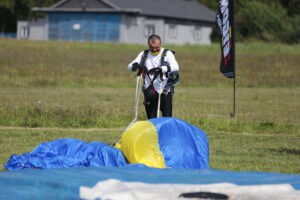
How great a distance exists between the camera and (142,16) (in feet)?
224

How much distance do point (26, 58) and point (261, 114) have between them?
20470 millimetres

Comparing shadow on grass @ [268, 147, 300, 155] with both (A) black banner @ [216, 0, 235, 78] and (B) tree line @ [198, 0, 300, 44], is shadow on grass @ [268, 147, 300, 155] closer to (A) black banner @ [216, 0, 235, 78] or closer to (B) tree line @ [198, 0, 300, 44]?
(A) black banner @ [216, 0, 235, 78]

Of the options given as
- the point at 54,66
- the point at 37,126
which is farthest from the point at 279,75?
the point at 37,126

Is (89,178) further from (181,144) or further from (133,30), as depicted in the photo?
(133,30)

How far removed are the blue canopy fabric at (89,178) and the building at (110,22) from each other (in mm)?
58487

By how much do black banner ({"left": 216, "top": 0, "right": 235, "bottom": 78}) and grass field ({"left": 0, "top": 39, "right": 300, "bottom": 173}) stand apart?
1330 millimetres

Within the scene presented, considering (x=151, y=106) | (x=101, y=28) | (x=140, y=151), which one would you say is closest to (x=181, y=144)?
(x=140, y=151)

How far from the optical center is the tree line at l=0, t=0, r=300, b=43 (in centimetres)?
6869

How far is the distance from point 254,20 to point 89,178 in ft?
217

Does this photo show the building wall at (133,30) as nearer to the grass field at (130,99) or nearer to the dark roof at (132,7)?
the dark roof at (132,7)

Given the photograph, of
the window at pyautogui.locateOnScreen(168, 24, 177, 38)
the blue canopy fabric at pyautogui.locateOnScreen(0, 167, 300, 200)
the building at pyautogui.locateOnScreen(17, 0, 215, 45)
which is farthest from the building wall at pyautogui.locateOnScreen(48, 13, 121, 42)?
the blue canopy fabric at pyautogui.locateOnScreen(0, 167, 300, 200)

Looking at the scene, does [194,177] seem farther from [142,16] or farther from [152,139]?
[142,16]

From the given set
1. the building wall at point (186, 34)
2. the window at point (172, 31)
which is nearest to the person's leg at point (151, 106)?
the building wall at point (186, 34)

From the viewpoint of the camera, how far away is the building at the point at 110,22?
222 ft
